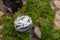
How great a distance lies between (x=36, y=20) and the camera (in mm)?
5250

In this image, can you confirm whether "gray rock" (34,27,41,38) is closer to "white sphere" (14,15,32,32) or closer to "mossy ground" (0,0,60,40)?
"mossy ground" (0,0,60,40)

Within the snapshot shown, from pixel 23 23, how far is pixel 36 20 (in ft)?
1.49

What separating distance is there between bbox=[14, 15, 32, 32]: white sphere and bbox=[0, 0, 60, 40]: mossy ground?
144mm

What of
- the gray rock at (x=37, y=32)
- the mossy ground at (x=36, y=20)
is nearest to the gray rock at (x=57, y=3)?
the mossy ground at (x=36, y=20)

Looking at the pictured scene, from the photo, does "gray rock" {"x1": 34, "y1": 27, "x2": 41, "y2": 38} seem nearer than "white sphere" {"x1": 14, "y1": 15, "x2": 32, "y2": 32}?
No

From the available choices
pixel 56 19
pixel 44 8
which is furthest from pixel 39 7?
pixel 56 19

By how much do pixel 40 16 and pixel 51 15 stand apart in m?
0.22

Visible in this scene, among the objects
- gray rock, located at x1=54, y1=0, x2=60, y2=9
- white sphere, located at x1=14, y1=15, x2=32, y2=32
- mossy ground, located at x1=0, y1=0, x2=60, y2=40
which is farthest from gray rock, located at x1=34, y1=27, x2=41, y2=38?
gray rock, located at x1=54, y1=0, x2=60, y2=9

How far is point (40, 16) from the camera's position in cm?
535

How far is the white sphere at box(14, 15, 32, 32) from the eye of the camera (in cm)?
488

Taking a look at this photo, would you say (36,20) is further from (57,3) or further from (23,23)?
(57,3)

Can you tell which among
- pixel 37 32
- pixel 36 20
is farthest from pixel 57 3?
pixel 37 32

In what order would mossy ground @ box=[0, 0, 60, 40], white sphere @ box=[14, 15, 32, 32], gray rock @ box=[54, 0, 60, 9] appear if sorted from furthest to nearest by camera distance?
gray rock @ box=[54, 0, 60, 9] < mossy ground @ box=[0, 0, 60, 40] < white sphere @ box=[14, 15, 32, 32]

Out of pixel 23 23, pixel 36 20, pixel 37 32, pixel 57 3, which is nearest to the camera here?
pixel 23 23
